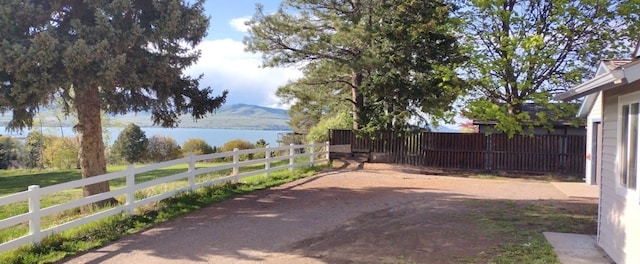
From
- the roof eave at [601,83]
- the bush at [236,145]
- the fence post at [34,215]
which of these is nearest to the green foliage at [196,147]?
the bush at [236,145]

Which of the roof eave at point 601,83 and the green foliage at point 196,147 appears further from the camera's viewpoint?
the green foliage at point 196,147

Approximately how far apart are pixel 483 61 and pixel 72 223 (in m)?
14.0

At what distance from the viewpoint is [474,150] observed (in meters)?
20.4

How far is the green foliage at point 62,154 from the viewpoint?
29297 millimetres

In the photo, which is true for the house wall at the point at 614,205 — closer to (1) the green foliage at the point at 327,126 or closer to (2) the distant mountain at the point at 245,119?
(2) the distant mountain at the point at 245,119

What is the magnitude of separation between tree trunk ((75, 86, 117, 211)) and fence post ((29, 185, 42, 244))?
3.73 meters

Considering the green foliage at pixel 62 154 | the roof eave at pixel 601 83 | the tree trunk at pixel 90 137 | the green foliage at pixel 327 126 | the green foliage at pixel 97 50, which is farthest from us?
the green foliage at pixel 62 154

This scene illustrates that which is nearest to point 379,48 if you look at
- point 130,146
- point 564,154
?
point 564,154

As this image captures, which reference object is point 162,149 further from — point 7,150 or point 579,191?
point 579,191

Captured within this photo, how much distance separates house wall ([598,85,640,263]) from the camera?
534 centimetres

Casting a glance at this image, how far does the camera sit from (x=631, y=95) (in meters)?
5.49

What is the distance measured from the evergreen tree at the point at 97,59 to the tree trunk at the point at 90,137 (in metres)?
0.02

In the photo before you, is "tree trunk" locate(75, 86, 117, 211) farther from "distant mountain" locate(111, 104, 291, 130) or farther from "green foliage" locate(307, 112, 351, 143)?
"green foliage" locate(307, 112, 351, 143)

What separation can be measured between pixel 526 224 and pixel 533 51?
938 centimetres
